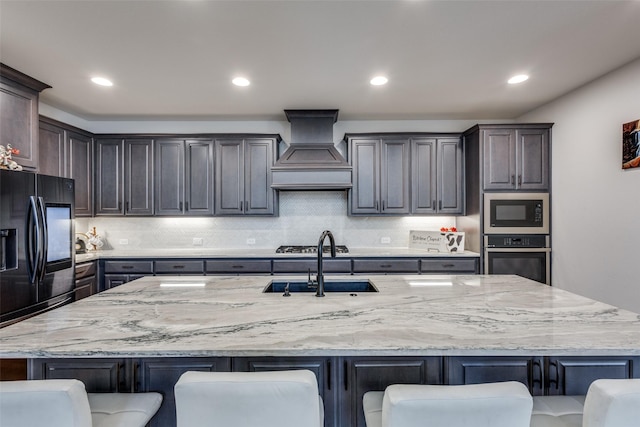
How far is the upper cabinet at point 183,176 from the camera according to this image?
3.90 m

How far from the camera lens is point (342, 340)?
1143 millimetres

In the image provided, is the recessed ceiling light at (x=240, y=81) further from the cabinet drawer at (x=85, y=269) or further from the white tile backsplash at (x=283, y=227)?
the cabinet drawer at (x=85, y=269)

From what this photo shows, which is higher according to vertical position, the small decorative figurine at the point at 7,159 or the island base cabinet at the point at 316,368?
the small decorative figurine at the point at 7,159

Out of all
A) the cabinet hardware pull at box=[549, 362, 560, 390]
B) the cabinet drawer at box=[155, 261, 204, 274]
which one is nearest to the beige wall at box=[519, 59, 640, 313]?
the cabinet hardware pull at box=[549, 362, 560, 390]

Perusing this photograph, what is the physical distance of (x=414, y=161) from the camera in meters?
3.90

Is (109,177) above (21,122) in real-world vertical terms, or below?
below

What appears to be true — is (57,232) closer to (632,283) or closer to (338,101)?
(338,101)

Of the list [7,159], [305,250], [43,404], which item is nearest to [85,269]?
[7,159]

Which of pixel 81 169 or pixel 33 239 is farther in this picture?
pixel 81 169

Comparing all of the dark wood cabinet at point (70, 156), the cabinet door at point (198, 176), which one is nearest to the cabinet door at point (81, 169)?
the dark wood cabinet at point (70, 156)

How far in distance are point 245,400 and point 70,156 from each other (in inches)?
150

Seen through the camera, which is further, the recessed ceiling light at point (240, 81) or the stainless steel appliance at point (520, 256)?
the stainless steel appliance at point (520, 256)

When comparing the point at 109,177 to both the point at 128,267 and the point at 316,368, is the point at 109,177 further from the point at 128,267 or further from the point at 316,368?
the point at 316,368

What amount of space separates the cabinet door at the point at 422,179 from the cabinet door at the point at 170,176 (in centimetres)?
286
